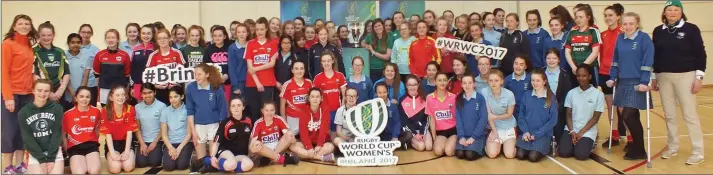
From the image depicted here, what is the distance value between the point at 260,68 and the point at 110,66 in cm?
152

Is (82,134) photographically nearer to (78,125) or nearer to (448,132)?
(78,125)

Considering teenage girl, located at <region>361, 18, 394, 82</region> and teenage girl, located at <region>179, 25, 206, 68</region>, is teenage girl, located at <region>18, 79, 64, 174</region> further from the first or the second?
teenage girl, located at <region>361, 18, 394, 82</region>

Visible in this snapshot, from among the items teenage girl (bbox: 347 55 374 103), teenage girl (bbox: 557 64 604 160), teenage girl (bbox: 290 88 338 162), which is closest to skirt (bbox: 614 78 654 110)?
teenage girl (bbox: 557 64 604 160)

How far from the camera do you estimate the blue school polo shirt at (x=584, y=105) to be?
203 inches

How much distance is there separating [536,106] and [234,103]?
9.31 feet

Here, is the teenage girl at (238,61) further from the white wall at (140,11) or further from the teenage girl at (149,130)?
the white wall at (140,11)

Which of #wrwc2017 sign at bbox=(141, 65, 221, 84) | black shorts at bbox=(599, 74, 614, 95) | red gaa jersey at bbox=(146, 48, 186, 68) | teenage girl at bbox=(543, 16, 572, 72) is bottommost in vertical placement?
black shorts at bbox=(599, 74, 614, 95)

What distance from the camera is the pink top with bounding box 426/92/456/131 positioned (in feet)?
18.0

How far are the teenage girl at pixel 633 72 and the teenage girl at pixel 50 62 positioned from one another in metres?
5.23

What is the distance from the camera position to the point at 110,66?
18.2 ft

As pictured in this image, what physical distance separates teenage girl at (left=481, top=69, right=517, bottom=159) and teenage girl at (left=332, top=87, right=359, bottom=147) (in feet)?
4.34

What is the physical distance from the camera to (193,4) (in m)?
11.2

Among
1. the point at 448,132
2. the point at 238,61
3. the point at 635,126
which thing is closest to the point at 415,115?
the point at 448,132

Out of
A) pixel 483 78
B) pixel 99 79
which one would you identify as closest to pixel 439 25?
pixel 483 78
